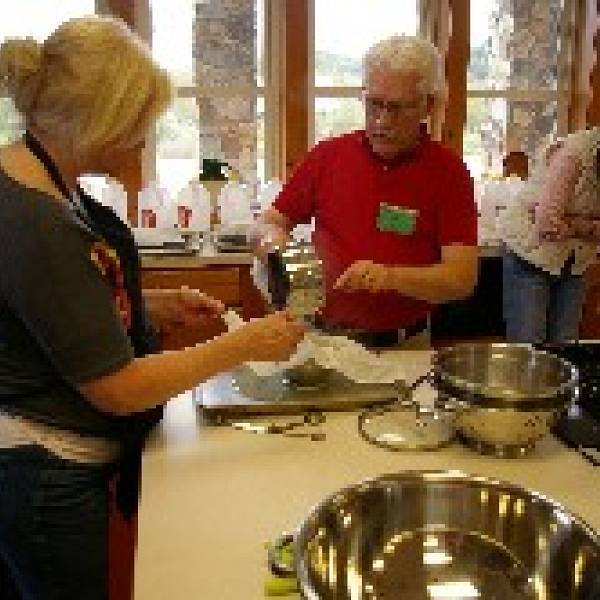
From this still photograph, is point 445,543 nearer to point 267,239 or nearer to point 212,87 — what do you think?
point 267,239

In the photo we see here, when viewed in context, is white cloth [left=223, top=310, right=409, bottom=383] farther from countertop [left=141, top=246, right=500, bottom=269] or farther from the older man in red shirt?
countertop [left=141, top=246, right=500, bottom=269]

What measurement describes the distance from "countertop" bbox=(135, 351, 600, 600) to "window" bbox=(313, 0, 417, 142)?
2567 millimetres

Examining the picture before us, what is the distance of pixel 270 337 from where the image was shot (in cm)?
150

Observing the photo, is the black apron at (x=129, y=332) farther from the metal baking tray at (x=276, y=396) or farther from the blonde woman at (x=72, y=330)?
the metal baking tray at (x=276, y=396)

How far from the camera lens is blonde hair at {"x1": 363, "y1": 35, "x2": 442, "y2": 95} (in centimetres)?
206

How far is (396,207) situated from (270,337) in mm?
808

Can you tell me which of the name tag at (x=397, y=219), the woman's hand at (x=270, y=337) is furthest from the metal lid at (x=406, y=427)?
the name tag at (x=397, y=219)

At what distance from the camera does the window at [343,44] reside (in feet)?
12.7

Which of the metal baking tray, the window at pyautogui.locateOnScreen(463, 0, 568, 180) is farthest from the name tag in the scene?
the window at pyautogui.locateOnScreen(463, 0, 568, 180)

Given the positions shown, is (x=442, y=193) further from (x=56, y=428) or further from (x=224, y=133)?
(x=224, y=133)

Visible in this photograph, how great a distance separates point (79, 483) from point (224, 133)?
272cm

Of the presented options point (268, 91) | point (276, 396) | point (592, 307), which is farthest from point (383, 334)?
point (268, 91)

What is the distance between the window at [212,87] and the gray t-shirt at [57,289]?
2.47m

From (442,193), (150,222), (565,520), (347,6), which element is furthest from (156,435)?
(347,6)
